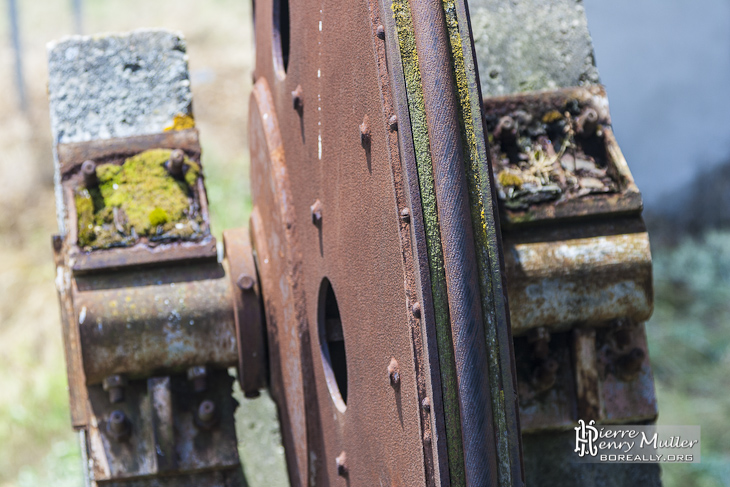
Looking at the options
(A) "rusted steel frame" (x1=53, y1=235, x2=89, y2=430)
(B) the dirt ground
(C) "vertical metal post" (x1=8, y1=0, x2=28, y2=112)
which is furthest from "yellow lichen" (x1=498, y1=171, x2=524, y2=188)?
(C) "vertical metal post" (x1=8, y1=0, x2=28, y2=112)

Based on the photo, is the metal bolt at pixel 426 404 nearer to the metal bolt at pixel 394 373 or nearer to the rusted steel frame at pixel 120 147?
the metal bolt at pixel 394 373

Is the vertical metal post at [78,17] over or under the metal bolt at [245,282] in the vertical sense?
over

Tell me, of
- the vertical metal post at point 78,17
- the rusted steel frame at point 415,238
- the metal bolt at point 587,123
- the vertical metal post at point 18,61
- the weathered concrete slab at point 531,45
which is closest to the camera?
the rusted steel frame at point 415,238

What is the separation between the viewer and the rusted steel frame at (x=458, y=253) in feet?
4.02

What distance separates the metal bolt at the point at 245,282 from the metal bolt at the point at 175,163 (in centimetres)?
36

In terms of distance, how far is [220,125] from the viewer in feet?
26.9

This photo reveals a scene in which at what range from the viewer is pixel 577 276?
183 centimetres

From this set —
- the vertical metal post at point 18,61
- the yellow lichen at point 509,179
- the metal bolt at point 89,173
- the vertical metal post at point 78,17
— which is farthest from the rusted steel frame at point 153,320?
the vertical metal post at point 78,17

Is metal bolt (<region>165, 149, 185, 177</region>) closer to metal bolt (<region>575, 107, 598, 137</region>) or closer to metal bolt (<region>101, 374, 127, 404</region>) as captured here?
metal bolt (<region>101, 374, 127, 404</region>)

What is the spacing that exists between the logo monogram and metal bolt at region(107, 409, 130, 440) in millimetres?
1161

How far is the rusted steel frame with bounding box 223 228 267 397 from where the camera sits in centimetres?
207

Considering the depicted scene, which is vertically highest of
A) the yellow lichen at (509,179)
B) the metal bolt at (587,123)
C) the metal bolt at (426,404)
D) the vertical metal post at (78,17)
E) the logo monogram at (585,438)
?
the vertical metal post at (78,17)

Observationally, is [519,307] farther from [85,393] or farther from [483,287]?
[85,393]

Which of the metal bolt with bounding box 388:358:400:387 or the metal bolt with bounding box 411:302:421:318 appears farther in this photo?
the metal bolt with bounding box 388:358:400:387
